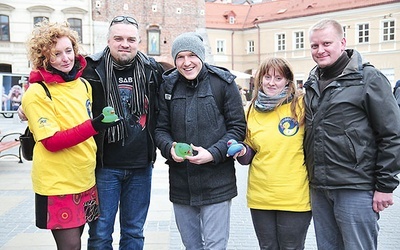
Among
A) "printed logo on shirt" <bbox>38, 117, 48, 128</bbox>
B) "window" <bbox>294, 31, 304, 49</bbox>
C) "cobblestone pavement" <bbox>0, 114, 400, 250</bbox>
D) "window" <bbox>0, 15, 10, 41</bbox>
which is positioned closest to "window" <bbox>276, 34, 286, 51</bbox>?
"window" <bbox>294, 31, 304, 49</bbox>

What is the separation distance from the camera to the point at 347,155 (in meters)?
2.86

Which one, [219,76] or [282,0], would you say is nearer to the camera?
[219,76]

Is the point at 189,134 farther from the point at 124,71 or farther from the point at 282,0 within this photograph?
the point at 282,0

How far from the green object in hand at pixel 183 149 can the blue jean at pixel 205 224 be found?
478 millimetres

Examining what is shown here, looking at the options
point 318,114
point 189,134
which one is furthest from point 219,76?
point 318,114

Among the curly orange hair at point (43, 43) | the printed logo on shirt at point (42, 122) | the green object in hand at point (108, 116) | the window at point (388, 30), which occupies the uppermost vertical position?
the window at point (388, 30)

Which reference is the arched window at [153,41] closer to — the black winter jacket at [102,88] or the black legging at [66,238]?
the black winter jacket at [102,88]

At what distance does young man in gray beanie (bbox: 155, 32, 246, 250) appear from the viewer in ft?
10.2

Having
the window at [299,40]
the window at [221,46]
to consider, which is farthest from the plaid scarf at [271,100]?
the window at [221,46]

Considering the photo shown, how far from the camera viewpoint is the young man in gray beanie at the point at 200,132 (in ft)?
10.2

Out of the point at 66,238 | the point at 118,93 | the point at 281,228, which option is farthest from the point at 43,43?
the point at 281,228

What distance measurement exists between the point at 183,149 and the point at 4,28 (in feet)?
101

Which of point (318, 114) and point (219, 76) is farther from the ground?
point (219, 76)

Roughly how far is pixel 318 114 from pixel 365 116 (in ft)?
0.99
